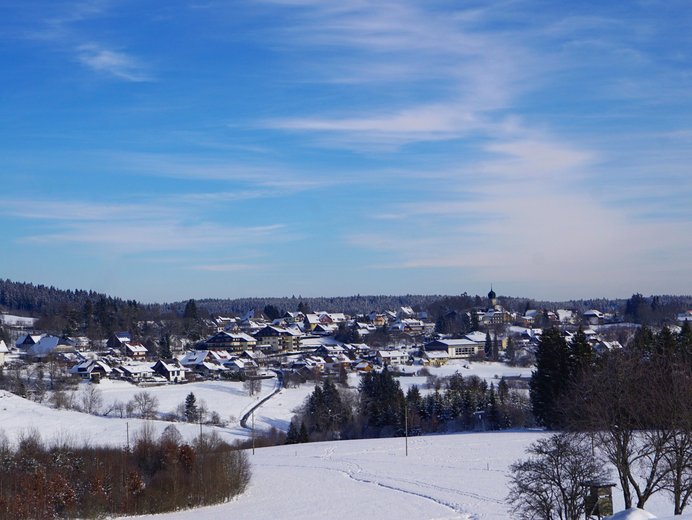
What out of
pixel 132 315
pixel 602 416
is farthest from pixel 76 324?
pixel 602 416

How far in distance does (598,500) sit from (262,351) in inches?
3461

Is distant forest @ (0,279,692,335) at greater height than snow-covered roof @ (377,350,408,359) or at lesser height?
greater

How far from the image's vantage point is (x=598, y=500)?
52.8ft

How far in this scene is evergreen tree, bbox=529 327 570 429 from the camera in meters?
40.7

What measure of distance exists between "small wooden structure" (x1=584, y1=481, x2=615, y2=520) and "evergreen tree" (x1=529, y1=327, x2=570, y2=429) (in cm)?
2416

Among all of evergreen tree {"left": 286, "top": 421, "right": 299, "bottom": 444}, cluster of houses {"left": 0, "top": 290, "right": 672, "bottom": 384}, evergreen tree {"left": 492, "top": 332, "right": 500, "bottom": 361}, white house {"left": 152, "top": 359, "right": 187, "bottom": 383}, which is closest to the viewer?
evergreen tree {"left": 286, "top": 421, "right": 299, "bottom": 444}

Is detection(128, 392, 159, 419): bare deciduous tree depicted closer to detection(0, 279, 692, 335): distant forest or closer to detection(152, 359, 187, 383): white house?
detection(152, 359, 187, 383): white house

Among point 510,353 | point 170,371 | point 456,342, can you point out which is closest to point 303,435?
point 170,371

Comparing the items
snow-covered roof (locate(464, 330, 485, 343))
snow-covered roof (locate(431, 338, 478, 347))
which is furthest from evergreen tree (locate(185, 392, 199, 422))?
snow-covered roof (locate(464, 330, 485, 343))

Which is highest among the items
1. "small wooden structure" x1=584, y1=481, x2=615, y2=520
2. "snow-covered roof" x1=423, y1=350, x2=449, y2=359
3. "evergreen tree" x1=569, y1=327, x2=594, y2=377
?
"evergreen tree" x1=569, y1=327, x2=594, y2=377

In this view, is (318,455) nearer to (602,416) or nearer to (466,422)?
(466,422)

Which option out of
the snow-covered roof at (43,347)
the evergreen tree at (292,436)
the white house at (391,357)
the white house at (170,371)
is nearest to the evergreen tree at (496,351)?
the white house at (391,357)

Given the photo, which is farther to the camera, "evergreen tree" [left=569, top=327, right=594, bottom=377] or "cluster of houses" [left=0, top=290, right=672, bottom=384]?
"cluster of houses" [left=0, top=290, right=672, bottom=384]

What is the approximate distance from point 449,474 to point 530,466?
44.9 feet
